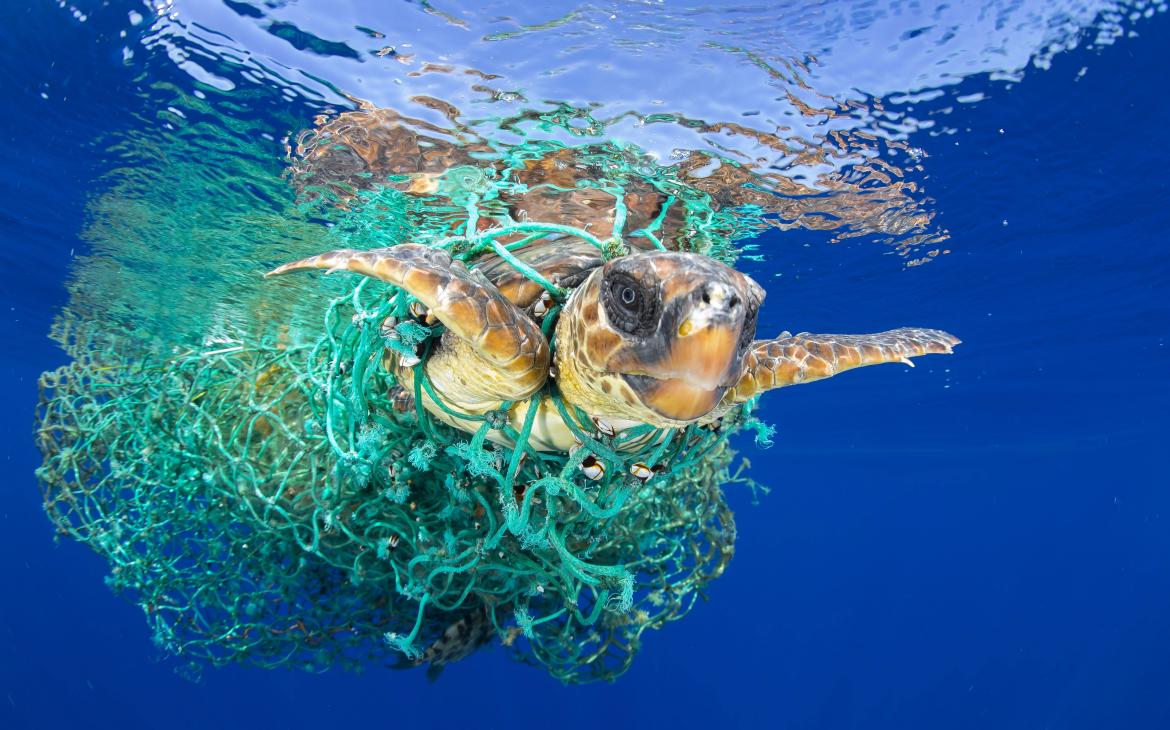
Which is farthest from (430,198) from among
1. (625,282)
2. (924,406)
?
(924,406)

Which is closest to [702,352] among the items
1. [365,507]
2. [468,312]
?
[468,312]

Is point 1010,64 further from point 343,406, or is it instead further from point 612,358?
point 343,406

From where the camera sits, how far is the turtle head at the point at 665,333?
1.76 metres

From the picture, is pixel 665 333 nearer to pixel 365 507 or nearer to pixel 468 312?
pixel 468 312

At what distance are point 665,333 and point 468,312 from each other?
0.61 m

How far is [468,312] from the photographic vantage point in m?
1.97

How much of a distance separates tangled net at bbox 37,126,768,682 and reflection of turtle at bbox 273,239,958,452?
159 millimetres

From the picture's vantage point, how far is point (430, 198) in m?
6.43

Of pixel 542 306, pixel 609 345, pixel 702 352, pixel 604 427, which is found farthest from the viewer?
pixel 542 306

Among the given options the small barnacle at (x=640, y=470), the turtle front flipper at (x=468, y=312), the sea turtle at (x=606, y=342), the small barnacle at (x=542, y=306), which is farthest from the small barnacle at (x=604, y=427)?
the small barnacle at (x=542, y=306)

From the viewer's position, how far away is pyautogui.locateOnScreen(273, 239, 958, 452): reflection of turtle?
5.84 feet

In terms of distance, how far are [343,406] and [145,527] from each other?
2.09m

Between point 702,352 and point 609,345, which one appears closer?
point 702,352

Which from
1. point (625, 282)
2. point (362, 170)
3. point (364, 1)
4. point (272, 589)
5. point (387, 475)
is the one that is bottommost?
point (272, 589)
